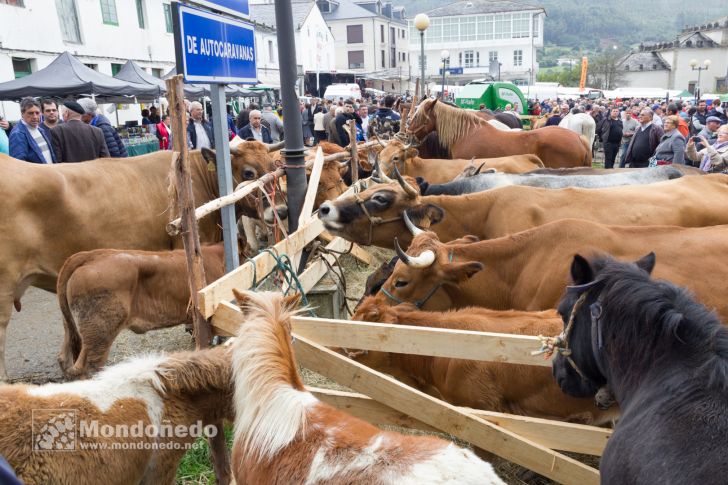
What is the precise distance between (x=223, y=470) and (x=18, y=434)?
1129mm

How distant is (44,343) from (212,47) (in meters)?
3.92

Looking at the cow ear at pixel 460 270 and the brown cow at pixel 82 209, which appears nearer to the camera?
the cow ear at pixel 460 270

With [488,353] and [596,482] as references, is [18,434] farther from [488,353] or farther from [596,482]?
[596,482]

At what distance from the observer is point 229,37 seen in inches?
152

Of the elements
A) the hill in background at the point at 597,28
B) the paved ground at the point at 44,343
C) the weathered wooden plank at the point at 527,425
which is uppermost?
the hill in background at the point at 597,28

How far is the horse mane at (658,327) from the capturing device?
204 cm

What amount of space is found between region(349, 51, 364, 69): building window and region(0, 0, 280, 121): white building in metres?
51.4

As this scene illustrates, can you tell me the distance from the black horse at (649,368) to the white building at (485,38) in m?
81.1

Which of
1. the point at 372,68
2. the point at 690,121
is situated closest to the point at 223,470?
A: the point at 690,121

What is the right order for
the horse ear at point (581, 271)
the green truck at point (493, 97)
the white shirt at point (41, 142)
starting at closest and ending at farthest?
the horse ear at point (581, 271) → the white shirt at point (41, 142) → the green truck at point (493, 97)

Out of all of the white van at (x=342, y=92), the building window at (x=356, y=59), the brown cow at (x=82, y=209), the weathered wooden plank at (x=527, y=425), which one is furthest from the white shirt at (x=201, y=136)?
the building window at (x=356, y=59)

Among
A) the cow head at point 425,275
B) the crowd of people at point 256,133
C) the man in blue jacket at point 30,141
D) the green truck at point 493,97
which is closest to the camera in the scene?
the cow head at point 425,275

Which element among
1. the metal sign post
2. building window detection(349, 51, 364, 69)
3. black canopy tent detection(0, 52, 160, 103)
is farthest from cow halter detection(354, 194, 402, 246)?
building window detection(349, 51, 364, 69)

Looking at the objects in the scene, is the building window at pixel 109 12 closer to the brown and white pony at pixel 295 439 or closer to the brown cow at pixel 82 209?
the brown cow at pixel 82 209
